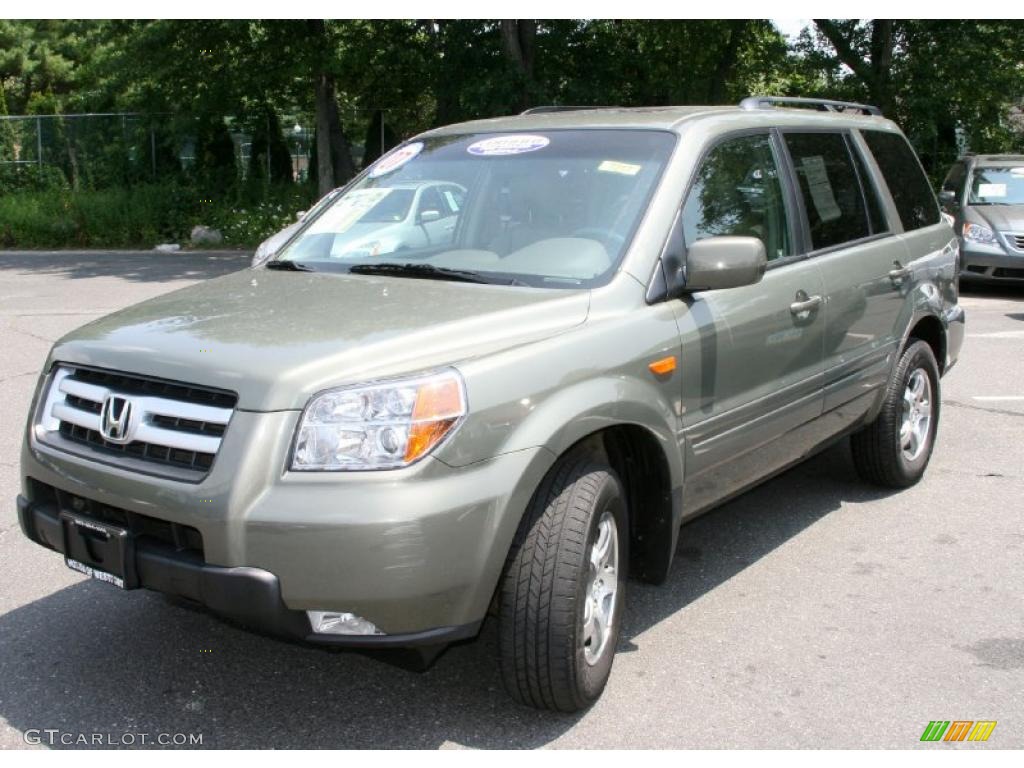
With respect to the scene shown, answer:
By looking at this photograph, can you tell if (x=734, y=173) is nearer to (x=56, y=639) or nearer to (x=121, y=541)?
(x=121, y=541)

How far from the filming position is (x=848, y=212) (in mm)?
5137

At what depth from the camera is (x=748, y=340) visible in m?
4.16

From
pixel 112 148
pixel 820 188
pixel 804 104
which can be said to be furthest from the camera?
pixel 112 148

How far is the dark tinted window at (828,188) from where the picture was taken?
480 centimetres

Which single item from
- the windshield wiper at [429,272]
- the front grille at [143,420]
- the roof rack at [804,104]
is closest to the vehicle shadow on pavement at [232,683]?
the front grille at [143,420]

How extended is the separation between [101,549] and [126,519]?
109mm

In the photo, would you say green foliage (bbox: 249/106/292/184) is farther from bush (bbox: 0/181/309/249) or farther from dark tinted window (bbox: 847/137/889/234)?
dark tinted window (bbox: 847/137/889/234)

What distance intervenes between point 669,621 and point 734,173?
173 centimetres

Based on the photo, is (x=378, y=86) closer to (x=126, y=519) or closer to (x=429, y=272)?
(x=429, y=272)

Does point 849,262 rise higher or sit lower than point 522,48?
lower

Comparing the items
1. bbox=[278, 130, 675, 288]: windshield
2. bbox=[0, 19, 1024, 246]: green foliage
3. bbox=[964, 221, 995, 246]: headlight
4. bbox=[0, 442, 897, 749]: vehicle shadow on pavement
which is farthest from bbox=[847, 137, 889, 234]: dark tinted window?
bbox=[0, 19, 1024, 246]: green foliage

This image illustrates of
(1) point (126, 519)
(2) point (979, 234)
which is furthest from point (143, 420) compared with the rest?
(2) point (979, 234)

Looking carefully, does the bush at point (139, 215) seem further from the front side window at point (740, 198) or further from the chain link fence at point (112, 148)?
the front side window at point (740, 198)

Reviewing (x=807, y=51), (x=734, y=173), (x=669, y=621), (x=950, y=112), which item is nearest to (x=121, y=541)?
(x=669, y=621)
